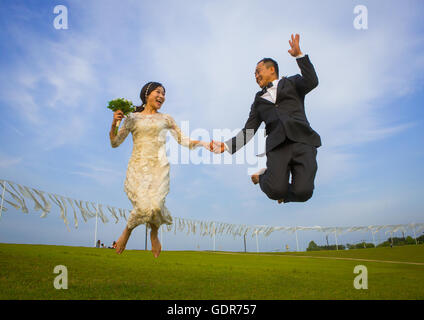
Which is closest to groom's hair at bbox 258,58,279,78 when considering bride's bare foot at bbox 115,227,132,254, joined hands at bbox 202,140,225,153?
joined hands at bbox 202,140,225,153

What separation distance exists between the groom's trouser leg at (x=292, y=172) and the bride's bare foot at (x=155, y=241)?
201 centimetres

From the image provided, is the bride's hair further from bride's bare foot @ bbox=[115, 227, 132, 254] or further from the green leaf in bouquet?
bride's bare foot @ bbox=[115, 227, 132, 254]

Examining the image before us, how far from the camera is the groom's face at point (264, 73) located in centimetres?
530

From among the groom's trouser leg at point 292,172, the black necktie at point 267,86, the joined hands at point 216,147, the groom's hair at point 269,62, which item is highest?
the groom's hair at point 269,62

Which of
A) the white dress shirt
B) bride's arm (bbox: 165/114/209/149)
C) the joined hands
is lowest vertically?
the joined hands

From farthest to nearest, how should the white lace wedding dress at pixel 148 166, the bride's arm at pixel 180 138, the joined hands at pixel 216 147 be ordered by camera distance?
→ the bride's arm at pixel 180 138 < the joined hands at pixel 216 147 < the white lace wedding dress at pixel 148 166

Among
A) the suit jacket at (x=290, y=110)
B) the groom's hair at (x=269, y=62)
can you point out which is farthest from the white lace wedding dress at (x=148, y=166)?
the groom's hair at (x=269, y=62)

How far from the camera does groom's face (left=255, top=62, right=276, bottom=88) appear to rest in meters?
5.30

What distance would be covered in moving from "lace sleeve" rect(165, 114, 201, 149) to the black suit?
1.50m

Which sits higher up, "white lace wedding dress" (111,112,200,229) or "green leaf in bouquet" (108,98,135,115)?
"green leaf in bouquet" (108,98,135,115)

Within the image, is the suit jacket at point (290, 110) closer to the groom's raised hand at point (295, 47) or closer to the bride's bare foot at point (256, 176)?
the groom's raised hand at point (295, 47)
